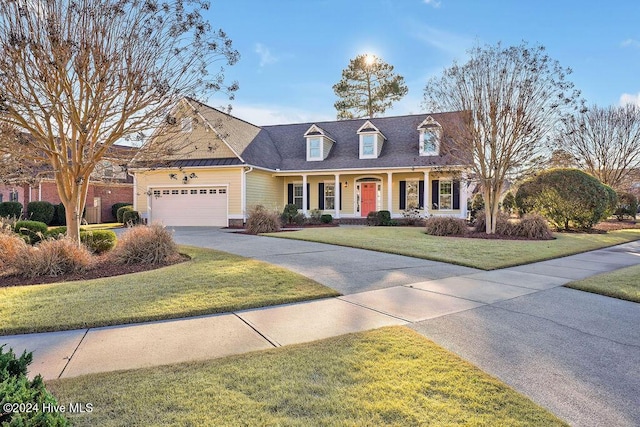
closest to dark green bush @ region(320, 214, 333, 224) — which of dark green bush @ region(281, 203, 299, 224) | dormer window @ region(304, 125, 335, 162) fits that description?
dark green bush @ region(281, 203, 299, 224)

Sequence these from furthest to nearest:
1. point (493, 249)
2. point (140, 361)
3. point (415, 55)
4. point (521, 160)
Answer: point (415, 55), point (521, 160), point (493, 249), point (140, 361)

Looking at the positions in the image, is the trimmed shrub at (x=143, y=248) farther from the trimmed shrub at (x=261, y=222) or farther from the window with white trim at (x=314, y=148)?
the window with white trim at (x=314, y=148)

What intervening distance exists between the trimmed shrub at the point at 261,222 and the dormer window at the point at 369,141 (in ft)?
27.3

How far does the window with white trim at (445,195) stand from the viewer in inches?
784

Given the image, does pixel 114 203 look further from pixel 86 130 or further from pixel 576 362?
pixel 576 362

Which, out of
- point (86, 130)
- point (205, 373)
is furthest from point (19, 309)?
point (86, 130)

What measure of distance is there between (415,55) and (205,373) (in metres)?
16.0

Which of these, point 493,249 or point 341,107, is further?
point 341,107

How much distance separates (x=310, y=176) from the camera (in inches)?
871

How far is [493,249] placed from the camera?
10156 mm

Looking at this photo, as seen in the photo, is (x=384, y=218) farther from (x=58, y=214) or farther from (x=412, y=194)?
(x=58, y=214)

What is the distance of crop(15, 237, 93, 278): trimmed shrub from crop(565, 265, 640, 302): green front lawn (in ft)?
30.1

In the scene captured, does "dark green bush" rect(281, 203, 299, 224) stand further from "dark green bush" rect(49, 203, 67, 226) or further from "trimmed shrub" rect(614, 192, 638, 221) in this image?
"trimmed shrub" rect(614, 192, 638, 221)

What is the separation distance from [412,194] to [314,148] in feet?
21.2
